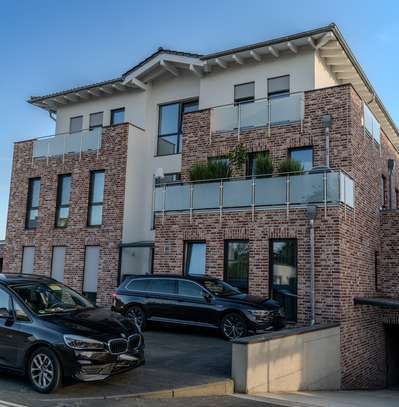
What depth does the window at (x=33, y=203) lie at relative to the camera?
72.0ft

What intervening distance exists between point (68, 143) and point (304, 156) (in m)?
10.4

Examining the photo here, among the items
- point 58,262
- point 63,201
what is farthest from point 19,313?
point 63,201

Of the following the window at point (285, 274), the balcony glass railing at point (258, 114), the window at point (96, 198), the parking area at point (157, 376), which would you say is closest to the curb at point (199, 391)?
the parking area at point (157, 376)

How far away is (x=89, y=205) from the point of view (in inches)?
805

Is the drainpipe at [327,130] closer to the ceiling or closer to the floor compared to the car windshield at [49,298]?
closer to the ceiling

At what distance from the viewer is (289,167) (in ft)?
47.9

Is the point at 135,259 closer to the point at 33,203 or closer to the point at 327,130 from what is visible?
the point at 33,203

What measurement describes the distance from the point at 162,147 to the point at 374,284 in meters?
9.70

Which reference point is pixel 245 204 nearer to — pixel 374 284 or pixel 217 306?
pixel 217 306

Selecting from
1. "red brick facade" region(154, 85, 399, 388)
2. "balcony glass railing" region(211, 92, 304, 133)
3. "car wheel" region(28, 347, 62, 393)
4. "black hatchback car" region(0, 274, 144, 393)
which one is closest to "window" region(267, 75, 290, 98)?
"balcony glass railing" region(211, 92, 304, 133)

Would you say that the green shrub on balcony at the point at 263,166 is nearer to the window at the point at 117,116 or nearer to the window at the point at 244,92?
the window at the point at 244,92

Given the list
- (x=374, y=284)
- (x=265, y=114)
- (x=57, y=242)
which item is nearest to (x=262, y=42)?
(x=265, y=114)

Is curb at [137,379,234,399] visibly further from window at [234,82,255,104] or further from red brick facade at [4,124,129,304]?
window at [234,82,255,104]

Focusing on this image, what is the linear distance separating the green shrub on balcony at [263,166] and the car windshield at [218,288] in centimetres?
376
